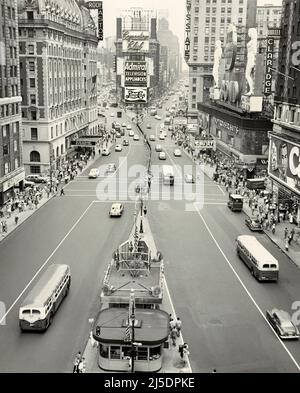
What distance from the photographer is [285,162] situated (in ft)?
208

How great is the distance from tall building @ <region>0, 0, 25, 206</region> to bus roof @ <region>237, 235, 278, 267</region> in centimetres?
3388

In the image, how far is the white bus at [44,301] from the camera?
35.9 meters

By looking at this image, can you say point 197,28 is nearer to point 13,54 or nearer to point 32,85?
point 32,85

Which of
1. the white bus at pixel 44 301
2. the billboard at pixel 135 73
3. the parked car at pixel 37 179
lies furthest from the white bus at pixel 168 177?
the white bus at pixel 44 301

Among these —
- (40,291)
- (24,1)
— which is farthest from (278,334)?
(24,1)

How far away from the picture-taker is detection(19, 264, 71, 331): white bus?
35.9 m

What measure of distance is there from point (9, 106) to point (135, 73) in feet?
104

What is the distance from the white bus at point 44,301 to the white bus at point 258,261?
15.7 metres

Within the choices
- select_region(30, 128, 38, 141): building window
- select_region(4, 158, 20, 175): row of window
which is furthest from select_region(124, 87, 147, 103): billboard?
select_region(30, 128, 38, 141): building window

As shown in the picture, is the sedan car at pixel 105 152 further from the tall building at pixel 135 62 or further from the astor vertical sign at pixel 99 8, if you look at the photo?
the tall building at pixel 135 62

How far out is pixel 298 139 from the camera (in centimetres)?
6056

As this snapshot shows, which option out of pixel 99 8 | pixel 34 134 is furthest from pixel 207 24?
pixel 34 134

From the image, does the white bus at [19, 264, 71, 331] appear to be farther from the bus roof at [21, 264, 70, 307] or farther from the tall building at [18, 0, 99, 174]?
the tall building at [18, 0, 99, 174]
